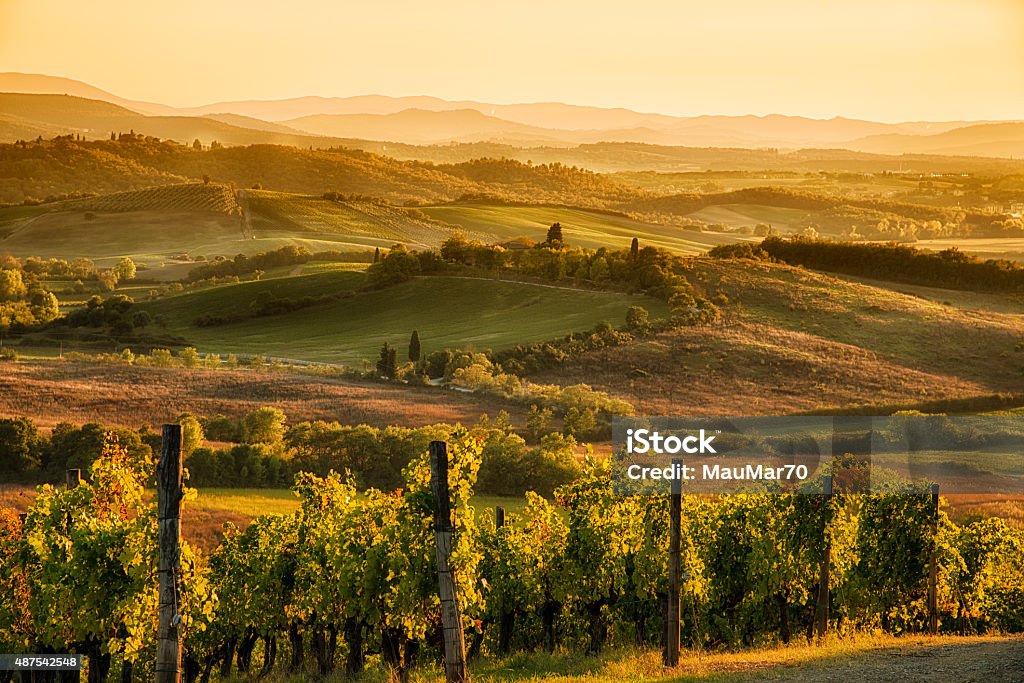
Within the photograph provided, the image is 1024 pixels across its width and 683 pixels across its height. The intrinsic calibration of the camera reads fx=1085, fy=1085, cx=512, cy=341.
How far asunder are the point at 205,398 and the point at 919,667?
5104 cm

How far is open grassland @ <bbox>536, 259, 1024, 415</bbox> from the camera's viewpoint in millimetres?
73938

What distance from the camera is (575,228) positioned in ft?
577

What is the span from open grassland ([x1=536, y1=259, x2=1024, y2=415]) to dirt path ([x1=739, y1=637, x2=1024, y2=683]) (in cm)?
4532

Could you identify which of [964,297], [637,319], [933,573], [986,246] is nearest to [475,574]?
[933,573]

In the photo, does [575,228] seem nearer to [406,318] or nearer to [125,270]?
[125,270]

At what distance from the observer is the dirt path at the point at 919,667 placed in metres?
19.2

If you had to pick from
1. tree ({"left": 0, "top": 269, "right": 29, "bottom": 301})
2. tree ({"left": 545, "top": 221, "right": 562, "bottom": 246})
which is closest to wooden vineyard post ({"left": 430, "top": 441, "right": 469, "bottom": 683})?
tree ({"left": 545, "top": 221, "right": 562, "bottom": 246})

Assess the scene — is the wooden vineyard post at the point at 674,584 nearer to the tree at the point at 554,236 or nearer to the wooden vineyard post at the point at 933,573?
the wooden vineyard post at the point at 933,573

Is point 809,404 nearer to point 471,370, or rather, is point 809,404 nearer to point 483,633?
point 471,370

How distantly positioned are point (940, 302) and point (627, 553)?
87310 millimetres

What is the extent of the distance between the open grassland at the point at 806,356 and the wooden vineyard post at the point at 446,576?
48.8 metres

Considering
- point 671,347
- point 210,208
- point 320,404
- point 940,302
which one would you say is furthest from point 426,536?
point 210,208

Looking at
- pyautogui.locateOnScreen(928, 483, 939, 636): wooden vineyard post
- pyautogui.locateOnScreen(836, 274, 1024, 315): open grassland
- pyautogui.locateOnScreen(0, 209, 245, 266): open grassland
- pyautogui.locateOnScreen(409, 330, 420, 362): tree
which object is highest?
pyautogui.locateOnScreen(0, 209, 245, 266): open grassland

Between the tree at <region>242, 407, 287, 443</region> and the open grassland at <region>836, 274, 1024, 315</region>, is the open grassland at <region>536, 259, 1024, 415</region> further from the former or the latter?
the tree at <region>242, 407, 287, 443</region>
